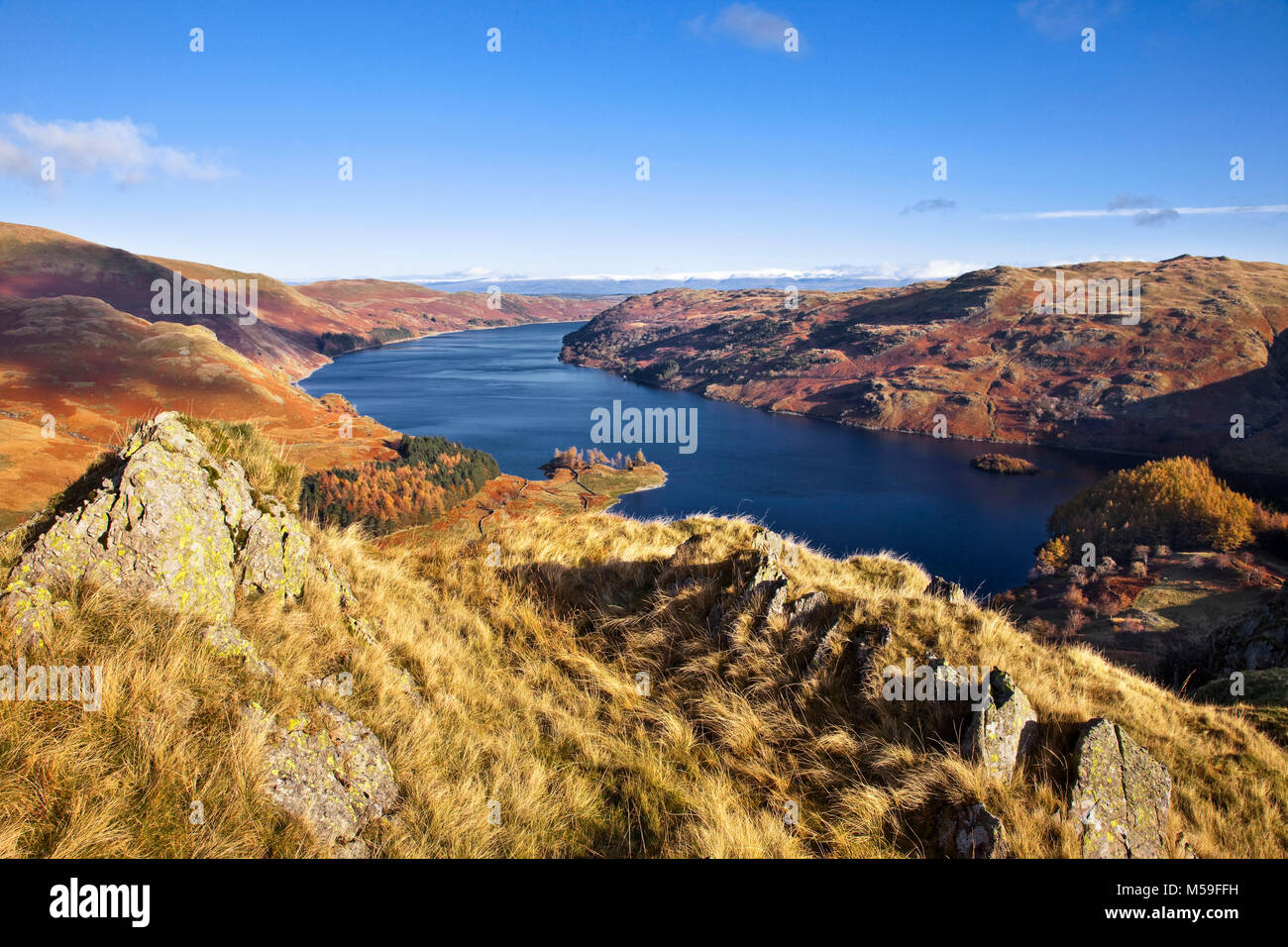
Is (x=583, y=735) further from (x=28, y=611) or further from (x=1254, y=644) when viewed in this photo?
(x=1254, y=644)

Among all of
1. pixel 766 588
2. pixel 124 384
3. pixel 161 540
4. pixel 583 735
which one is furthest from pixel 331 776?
pixel 124 384

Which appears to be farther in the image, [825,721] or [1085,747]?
[825,721]

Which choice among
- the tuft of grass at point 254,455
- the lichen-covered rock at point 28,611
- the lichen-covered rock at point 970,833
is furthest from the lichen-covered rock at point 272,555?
the lichen-covered rock at point 970,833

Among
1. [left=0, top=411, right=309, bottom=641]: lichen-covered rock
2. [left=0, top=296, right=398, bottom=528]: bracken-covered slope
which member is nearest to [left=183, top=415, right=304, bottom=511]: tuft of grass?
[left=0, top=411, right=309, bottom=641]: lichen-covered rock

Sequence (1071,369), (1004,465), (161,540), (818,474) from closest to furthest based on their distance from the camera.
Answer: (161,540)
(818,474)
(1004,465)
(1071,369)

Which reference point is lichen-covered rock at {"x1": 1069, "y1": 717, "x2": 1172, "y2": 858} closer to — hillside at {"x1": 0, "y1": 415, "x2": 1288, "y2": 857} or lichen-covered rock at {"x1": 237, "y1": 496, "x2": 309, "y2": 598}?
hillside at {"x1": 0, "y1": 415, "x2": 1288, "y2": 857}
